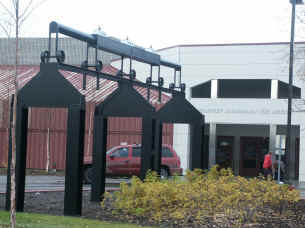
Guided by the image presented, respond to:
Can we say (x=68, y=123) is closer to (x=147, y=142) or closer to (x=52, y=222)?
(x=52, y=222)

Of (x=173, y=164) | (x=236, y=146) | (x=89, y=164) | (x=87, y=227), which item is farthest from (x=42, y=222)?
(x=236, y=146)

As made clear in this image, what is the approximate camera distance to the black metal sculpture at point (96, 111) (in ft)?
40.3

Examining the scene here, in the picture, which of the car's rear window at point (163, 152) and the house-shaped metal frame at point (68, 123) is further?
the car's rear window at point (163, 152)

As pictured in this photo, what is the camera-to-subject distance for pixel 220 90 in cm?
3291

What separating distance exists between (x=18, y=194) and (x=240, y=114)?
65.5 feet

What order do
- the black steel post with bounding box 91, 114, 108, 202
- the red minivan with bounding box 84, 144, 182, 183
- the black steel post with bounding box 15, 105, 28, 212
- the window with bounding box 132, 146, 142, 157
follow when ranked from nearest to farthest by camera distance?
the black steel post with bounding box 15, 105, 28, 212, the black steel post with bounding box 91, 114, 108, 202, the red minivan with bounding box 84, 144, 182, 183, the window with bounding box 132, 146, 142, 157

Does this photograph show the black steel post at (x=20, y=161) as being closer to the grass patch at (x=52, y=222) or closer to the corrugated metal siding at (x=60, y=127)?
the grass patch at (x=52, y=222)

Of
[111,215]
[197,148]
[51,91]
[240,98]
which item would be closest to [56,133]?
[240,98]

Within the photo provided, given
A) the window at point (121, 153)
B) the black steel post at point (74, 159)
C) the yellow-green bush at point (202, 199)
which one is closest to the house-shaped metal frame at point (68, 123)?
the black steel post at point (74, 159)

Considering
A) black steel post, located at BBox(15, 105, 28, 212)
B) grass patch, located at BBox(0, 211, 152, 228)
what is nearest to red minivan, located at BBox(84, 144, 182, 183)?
black steel post, located at BBox(15, 105, 28, 212)

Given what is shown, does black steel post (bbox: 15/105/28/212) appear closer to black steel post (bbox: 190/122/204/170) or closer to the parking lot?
the parking lot

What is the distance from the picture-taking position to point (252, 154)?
110 feet

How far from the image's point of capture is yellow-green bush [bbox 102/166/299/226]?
39.1 feet

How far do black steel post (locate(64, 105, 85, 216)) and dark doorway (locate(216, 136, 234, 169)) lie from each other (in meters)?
22.2
